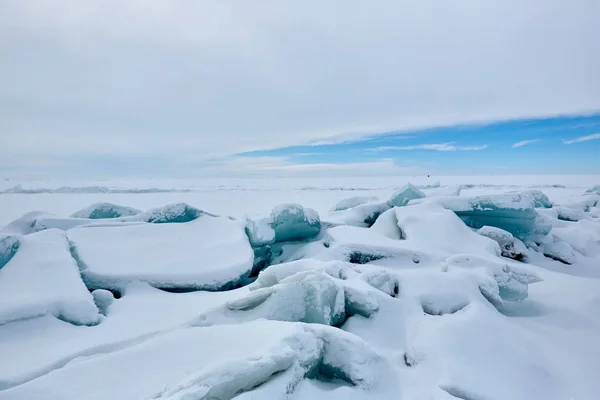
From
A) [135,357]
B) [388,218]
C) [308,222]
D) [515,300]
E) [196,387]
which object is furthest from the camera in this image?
[388,218]

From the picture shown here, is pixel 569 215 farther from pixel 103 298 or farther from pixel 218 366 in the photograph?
pixel 103 298

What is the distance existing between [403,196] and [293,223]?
3.08 metres

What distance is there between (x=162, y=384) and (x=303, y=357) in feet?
2.52

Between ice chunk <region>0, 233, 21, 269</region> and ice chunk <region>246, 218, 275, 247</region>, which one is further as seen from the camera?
ice chunk <region>246, 218, 275, 247</region>

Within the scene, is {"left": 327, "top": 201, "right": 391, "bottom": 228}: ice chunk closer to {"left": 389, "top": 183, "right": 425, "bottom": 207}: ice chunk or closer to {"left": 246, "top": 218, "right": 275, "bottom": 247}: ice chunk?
{"left": 389, "top": 183, "right": 425, "bottom": 207}: ice chunk

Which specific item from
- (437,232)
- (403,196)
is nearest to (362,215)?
(403,196)

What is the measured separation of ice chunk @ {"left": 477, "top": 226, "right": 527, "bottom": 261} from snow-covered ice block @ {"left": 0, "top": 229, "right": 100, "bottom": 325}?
5302 millimetres

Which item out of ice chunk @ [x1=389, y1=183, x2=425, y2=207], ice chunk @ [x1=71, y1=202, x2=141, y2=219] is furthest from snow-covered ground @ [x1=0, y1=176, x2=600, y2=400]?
ice chunk @ [x1=389, y1=183, x2=425, y2=207]

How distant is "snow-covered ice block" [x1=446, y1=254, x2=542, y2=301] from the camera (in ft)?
11.8

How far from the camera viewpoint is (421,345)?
8.52 ft

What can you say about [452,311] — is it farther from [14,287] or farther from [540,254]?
[14,287]

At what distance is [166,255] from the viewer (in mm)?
4258

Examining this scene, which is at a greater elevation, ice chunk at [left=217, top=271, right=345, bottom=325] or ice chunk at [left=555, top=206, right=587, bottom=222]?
ice chunk at [left=217, top=271, right=345, bottom=325]

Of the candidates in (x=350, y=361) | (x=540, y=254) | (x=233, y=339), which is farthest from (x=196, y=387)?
(x=540, y=254)
